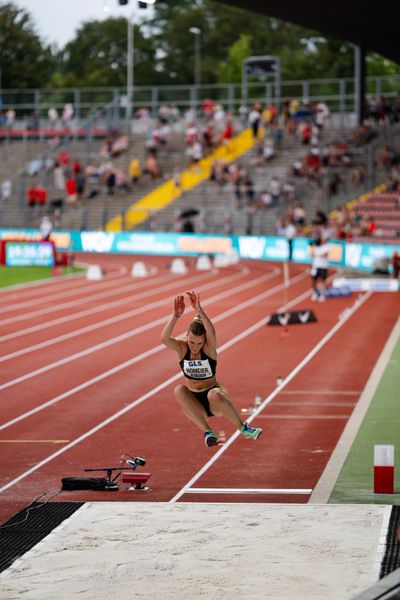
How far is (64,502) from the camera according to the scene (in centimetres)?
1313

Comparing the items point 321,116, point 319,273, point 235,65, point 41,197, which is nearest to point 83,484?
point 319,273

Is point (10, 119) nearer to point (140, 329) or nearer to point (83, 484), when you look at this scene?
point (140, 329)

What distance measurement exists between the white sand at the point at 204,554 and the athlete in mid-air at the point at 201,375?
0.95m

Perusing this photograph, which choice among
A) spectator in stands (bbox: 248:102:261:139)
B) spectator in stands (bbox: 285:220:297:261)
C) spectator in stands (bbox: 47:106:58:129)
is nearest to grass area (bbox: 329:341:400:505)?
spectator in stands (bbox: 285:220:297:261)

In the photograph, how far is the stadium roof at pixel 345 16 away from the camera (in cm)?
3538

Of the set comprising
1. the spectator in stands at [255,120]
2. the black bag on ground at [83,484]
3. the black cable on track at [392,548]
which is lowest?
the black bag on ground at [83,484]

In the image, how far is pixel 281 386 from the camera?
20844 millimetres

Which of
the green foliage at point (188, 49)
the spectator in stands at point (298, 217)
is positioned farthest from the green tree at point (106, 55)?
the spectator in stands at point (298, 217)

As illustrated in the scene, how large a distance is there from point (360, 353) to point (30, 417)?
8168mm

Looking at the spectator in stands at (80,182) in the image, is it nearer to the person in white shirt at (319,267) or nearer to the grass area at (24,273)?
the grass area at (24,273)

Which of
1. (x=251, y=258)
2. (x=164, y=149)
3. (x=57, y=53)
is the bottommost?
(x=251, y=258)

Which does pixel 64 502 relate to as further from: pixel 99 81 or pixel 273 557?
pixel 99 81

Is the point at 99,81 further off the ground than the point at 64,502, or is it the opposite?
the point at 99,81

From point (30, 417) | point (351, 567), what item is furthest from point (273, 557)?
point (30, 417)
